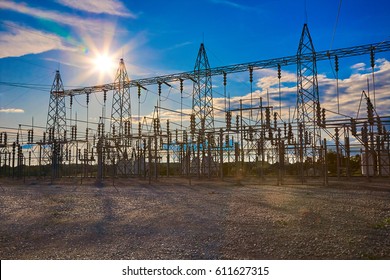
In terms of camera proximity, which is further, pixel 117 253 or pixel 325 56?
pixel 325 56

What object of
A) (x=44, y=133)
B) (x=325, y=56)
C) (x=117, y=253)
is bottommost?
(x=117, y=253)

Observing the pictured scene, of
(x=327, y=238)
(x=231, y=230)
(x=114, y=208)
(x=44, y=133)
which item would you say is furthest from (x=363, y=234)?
(x=44, y=133)

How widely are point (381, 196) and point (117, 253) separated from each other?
978 centimetres

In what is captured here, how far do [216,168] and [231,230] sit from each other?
71.7 feet

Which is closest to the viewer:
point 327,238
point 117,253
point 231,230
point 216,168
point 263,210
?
point 117,253

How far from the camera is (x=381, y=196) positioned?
12609 millimetres

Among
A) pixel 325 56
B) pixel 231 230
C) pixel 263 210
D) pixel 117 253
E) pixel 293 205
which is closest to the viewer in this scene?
pixel 117 253

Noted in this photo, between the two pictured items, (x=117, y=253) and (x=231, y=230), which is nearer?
(x=117, y=253)

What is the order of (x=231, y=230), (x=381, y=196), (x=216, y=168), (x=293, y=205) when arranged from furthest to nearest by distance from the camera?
(x=216, y=168) < (x=381, y=196) < (x=293, y=205) < (x=231, y=230)

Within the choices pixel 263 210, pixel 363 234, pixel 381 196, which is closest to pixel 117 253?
pixel 363 234

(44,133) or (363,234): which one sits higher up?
(44,133)

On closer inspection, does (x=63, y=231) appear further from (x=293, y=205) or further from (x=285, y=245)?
(x=293, y=205)

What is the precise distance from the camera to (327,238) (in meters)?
6.18

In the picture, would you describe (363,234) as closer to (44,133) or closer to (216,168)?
(216,168)
